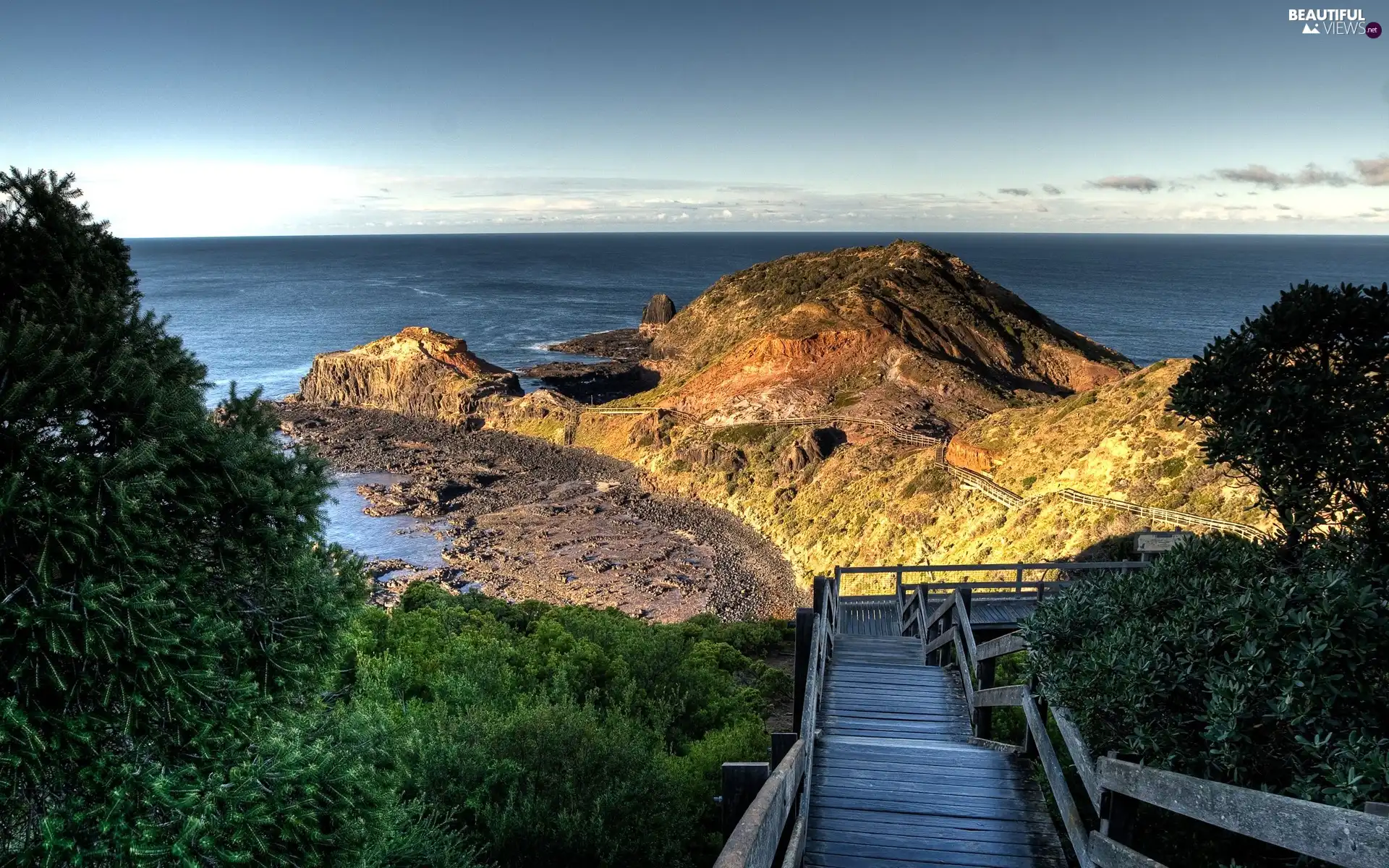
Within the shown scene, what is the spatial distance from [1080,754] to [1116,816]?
0.42 m

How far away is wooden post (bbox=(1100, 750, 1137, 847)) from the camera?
4074 mm

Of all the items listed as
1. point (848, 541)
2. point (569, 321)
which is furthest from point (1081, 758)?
point (569, 321)

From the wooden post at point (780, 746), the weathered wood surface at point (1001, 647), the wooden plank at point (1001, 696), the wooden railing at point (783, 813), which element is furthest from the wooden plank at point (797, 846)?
the weathered wood surface at point (1001, 647)

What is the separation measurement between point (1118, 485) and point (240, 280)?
699ft

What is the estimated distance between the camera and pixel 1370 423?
5.28 m

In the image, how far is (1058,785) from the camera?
484 centimetres

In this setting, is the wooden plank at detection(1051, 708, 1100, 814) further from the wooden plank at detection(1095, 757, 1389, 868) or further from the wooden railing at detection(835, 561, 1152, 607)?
the wooden railing at detection(835, 561, 1152, 607)

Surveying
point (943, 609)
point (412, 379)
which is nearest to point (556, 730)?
point (943, 609)

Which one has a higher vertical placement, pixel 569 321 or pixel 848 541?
Result: pixel 569 321

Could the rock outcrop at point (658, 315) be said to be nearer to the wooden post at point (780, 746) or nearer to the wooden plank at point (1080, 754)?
the wooden post at point (780, 746)

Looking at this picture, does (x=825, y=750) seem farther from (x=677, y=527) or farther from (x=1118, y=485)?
(x=677, y=527)

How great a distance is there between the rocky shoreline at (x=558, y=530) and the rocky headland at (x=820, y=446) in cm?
19

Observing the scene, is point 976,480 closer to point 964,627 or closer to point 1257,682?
point 964,627

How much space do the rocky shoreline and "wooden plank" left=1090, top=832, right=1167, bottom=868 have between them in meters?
27.8
